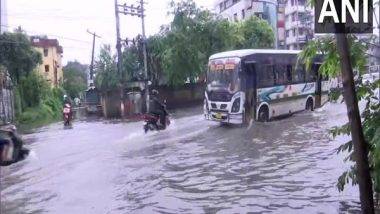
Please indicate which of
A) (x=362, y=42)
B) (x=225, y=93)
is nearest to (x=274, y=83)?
(x=225, y=93)

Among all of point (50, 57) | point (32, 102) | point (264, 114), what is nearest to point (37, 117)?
point (32, 102)

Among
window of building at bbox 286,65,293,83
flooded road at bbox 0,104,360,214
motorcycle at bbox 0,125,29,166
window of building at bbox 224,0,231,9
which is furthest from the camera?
window of building at bbox 224,0,231,9

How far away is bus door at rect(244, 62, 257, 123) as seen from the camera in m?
17.6

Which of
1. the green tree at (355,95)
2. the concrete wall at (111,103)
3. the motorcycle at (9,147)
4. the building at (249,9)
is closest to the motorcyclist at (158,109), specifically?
the motorcycle at (9,147)

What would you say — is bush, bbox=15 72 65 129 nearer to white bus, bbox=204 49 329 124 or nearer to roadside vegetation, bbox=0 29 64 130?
roadside vegetation, bbox=0 29 64 130

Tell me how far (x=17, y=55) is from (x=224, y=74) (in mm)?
17863

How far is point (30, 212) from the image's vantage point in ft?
25.0

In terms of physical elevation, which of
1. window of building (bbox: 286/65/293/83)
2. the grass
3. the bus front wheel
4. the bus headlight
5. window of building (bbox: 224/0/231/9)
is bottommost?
the grass

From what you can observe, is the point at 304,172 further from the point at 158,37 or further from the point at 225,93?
the point at 158,37

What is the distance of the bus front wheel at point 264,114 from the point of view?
1844 cm

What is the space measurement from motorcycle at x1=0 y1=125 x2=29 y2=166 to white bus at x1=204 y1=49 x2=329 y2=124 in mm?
7259

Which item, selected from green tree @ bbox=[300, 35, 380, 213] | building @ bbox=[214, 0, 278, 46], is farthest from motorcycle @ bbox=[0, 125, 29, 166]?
building @ bbox=[214, 0, 278, 46]

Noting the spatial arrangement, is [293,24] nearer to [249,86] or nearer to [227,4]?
[227,4]

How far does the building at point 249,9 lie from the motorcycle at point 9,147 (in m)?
38.9
